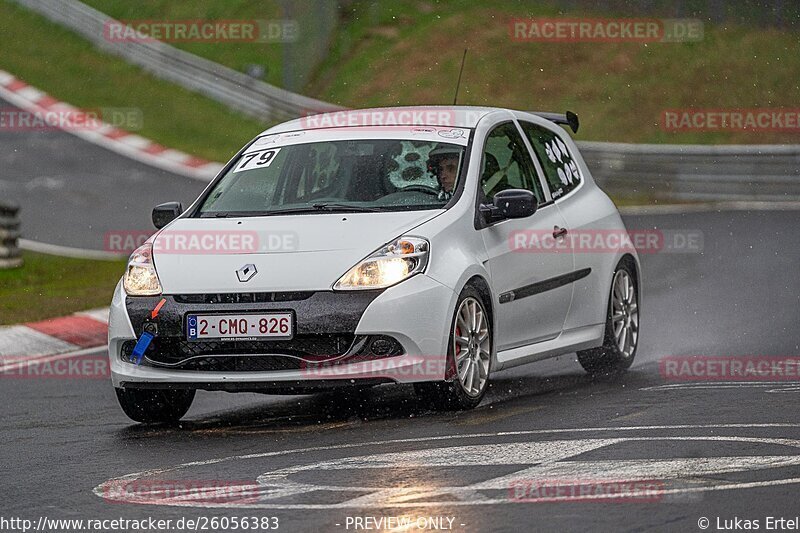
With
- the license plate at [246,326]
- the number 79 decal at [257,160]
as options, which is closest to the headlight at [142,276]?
the license plate at [246,326]

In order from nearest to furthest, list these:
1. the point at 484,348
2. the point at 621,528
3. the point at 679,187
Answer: the point at 621,528 → the point at 484,348 → the point at 679,187

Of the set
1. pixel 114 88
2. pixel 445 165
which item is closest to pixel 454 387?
pixel 445 165

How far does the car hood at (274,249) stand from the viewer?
7.77 metres

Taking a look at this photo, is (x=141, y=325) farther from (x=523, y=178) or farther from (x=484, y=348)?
(x=523, y=178)

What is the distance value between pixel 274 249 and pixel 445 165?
1255 millimetres

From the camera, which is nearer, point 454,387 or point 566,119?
point 454,387

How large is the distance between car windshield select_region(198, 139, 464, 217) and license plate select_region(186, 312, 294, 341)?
3.03 ft

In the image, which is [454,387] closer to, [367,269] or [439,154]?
[367,269]

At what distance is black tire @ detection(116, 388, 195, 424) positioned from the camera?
8250 mm

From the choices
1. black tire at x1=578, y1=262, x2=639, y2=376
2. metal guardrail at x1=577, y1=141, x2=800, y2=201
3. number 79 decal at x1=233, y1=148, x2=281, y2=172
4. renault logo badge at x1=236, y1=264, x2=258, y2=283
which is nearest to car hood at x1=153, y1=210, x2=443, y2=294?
renault logo badge at x1=236, y1=264, x2=258, y2=283

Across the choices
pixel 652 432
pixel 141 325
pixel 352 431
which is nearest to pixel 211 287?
pixel 141 325

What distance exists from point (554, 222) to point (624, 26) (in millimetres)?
25805

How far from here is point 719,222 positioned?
20000 mm

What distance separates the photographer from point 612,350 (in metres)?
10.0
